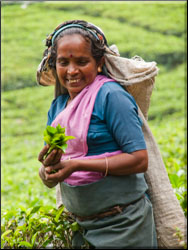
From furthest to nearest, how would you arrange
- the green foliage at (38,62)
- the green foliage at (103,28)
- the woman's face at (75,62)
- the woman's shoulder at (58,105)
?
the green foliage at (103,28), the green foliage at (38,62), the woman's shoulder at (58,105), the woman's face at (75,62)

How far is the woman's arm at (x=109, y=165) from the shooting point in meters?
1.83

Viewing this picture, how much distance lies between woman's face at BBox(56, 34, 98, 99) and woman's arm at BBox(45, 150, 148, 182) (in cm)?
44

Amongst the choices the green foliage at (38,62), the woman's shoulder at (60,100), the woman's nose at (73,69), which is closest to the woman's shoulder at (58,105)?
the woman's shoulder at (60,100)

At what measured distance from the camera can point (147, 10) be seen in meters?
8.73

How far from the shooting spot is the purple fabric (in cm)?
196

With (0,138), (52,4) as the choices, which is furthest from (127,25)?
(0,138)

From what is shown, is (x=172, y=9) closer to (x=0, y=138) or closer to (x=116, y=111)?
(x=0, y=138)

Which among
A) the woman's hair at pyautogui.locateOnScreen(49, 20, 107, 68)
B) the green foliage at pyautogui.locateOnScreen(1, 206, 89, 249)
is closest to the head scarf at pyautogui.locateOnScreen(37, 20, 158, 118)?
the woman's hair at pyautogui.locateOnScreen(49, 20, 107, 68)

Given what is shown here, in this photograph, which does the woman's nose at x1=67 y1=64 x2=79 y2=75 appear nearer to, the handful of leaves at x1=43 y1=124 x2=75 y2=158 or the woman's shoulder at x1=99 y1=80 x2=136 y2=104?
the woman's shoulder at x1=99 y1=80 x2=136 y2=104

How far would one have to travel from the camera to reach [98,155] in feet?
6.43

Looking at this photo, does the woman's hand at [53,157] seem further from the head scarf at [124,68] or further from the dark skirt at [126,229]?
the head scarf at [124,68]

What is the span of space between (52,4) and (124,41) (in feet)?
7.02

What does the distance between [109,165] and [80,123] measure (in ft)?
0.86

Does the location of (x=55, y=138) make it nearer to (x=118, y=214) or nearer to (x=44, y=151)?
(x=44, y=151)
